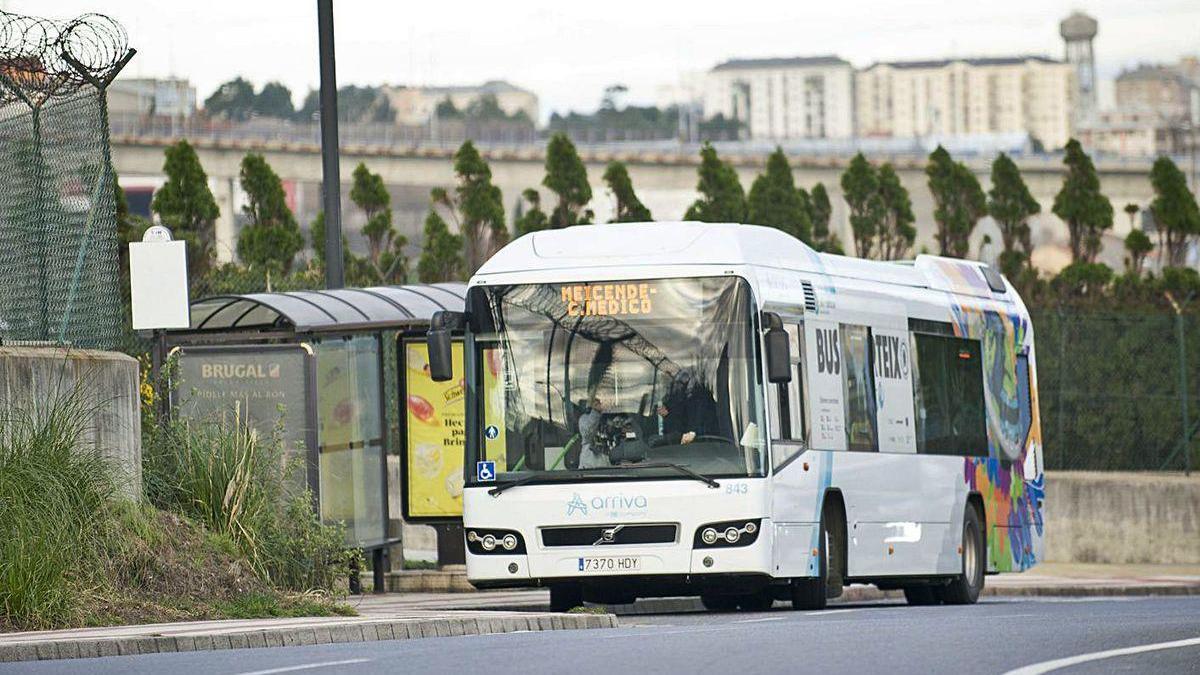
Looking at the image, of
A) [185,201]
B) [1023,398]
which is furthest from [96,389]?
[185,201]

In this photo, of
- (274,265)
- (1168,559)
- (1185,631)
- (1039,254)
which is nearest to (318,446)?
(1185,631)

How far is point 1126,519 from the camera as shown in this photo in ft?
104

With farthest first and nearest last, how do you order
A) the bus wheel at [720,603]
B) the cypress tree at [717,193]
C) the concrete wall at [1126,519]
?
1. the cypress tree at [717,193]
2. the concrete wall at [1126,519]
3. the bus wheel at [720,603]

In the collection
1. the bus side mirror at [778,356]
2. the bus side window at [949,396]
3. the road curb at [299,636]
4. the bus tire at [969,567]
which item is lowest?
the bus tire at [969,567]

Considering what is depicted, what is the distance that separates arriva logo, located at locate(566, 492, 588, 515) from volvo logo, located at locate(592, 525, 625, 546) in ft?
0.66

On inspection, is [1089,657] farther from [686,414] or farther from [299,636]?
[686,414]

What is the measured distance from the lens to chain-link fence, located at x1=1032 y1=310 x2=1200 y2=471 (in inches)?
1283

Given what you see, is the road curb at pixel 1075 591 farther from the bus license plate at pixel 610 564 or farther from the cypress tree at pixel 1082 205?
the cypress tree at pixel 1082 205

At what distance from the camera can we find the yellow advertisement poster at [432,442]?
73.3 ft

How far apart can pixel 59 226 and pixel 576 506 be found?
187 inches

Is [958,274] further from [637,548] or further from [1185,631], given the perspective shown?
[1185,631]

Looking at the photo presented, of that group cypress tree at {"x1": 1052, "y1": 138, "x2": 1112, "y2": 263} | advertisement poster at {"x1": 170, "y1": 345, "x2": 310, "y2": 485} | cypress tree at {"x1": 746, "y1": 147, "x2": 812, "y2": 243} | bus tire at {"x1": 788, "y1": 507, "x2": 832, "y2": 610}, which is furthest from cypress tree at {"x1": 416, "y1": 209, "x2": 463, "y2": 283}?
bus tire at {"x1": 788, "y1": 507, "x2": 832, "y2": 610}

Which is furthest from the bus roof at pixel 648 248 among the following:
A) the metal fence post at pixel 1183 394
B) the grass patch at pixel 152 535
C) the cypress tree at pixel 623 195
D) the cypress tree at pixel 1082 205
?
the cypress tree at pixel 1082 205

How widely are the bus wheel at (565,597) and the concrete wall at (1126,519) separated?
14.5 metres
